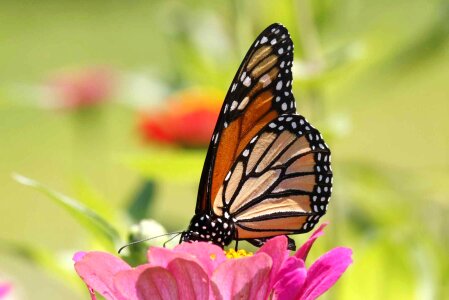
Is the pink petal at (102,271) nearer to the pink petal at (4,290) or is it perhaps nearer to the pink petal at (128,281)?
the pink petal at (128,281)

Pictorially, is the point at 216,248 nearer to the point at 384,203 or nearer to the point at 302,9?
the point at 302,9

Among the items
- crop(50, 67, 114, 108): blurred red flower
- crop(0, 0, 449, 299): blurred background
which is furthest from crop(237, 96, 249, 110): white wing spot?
crop(50, 67, 114, 108): blurred red flower

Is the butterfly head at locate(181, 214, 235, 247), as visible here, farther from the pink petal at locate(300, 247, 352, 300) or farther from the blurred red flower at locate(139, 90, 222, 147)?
the blurred red flower at locate(139, 90, 222, 147)

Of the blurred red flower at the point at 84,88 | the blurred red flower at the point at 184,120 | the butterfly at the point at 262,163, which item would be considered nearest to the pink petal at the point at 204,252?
the butterfly at the point at 262,163

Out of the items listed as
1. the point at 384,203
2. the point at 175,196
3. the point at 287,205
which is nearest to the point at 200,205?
the point at 287,205

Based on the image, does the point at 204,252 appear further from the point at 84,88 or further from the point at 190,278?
the point at 84,88
